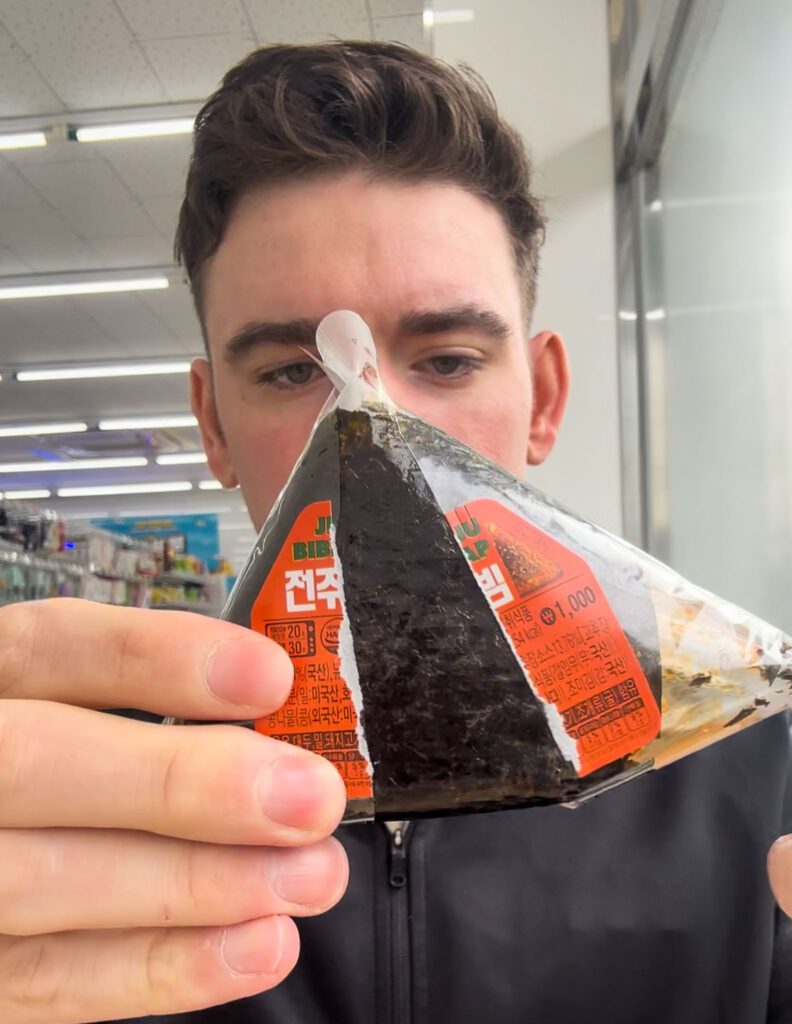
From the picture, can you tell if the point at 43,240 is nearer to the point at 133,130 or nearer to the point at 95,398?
the point at 133,130

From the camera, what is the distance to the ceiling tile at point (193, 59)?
2.95 m

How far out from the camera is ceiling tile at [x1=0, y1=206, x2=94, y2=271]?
4234 mm

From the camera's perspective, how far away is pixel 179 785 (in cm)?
36

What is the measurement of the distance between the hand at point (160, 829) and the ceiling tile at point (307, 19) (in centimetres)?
303

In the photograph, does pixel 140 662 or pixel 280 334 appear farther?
pixel 280 334

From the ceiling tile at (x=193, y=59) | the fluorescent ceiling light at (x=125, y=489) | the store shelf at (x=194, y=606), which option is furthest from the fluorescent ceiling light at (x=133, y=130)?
the fluorescent ceiling light at (x=125, y=489)

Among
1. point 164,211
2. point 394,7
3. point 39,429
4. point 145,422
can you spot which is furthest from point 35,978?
point 39,429

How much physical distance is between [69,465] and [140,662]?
9.73m

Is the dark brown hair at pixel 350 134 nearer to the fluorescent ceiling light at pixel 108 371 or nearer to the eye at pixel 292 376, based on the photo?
the eye at pixel 292 376

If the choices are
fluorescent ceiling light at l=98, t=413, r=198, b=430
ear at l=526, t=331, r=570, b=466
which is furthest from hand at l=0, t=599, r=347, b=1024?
fluorescent ceiling light at l=98, t=413, r=198, b=430

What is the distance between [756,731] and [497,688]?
471 mm

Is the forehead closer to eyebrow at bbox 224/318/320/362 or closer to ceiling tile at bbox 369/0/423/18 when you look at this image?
eyebrow at bbox 224/318/320/362

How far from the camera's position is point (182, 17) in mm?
2814

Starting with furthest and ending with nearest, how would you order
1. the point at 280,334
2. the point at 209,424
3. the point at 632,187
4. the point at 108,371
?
the point at 108,371 < the point at 632,187 < the point at 209,424 < the point at 280,334
